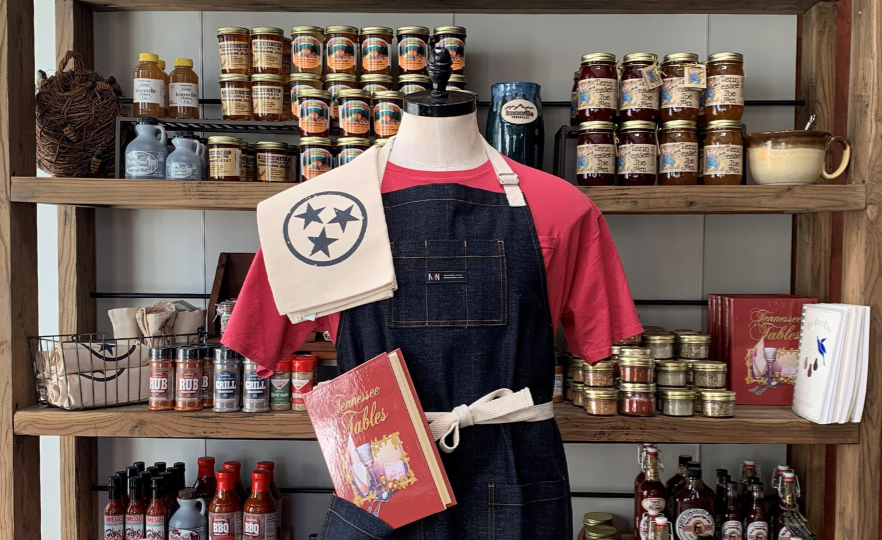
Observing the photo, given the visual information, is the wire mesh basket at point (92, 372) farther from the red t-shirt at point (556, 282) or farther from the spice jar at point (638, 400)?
the spice jar at point (638, 400)

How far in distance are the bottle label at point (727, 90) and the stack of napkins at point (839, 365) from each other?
53 centimetres

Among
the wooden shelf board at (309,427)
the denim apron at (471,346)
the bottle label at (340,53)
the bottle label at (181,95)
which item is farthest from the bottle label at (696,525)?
the bottle label at (181,95)

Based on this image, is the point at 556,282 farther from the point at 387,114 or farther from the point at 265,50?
the point at 265,50

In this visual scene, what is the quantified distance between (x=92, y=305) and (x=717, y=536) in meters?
1.85

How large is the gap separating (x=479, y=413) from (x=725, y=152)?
0.97m

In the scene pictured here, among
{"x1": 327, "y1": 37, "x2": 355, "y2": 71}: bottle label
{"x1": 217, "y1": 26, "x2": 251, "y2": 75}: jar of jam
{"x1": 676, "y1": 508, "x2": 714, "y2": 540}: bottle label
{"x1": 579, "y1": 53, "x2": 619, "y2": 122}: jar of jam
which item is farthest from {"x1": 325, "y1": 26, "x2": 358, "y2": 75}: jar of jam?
{"x1": 676, "y1": 508, "x2": 714, "y2": 540}: bottle label

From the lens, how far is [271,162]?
5.81 ft

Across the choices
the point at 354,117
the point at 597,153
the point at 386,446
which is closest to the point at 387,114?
the point at 354,117

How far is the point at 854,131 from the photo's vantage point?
170cm

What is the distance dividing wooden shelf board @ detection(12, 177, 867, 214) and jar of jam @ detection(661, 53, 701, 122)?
22 centimetres

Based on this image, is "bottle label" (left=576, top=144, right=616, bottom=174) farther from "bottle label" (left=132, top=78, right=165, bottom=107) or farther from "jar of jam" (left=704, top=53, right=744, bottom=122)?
"bottle label" (left=132, top=78, right=165, bottom=107)

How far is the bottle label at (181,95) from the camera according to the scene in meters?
1.88

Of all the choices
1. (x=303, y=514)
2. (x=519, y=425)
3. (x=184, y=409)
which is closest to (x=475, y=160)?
(x=519, y=425)

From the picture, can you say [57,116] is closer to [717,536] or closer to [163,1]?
[163,1]
